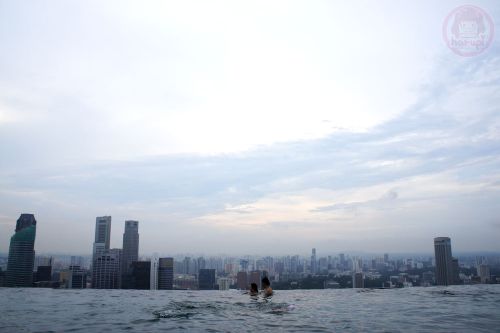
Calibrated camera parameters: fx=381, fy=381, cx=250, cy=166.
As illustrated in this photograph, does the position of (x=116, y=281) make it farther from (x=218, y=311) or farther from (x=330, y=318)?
(x=330, y=318)

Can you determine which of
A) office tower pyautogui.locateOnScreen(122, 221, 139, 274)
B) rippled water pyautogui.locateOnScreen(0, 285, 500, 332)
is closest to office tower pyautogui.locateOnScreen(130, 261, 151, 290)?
rippled water pyautogui.locateOnScreen(0, 285, 500, 332)

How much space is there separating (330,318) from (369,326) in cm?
302

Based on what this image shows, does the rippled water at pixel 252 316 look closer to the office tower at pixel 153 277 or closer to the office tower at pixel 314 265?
the office tower at pixel 153 277

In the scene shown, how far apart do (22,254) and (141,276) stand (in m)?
20.7

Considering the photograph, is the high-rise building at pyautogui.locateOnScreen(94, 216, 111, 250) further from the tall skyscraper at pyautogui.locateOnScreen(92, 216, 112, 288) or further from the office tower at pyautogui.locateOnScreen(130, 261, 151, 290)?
the office tower at pyautogui.locateOnScreen(130, 261, 151, 290)

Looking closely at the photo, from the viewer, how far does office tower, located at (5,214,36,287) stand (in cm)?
5238

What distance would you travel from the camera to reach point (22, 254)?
56.3 meters

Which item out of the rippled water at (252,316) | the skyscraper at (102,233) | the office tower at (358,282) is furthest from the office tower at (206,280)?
the skyscraper at (102,233)

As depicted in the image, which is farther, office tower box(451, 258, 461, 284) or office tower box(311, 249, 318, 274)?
office tower box(311, 249, 318, 274)

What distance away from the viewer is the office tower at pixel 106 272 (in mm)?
54000

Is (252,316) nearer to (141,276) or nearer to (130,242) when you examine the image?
(141,276)

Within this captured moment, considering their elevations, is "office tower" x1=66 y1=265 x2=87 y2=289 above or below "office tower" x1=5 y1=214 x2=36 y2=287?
below

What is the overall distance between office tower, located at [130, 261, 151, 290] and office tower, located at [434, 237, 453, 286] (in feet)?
121

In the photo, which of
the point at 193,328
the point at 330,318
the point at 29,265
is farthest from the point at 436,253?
the point at 29,265
